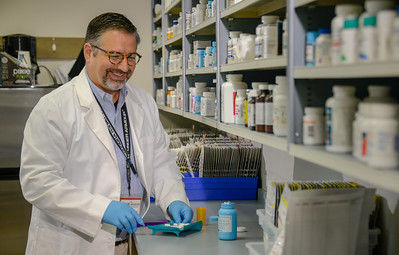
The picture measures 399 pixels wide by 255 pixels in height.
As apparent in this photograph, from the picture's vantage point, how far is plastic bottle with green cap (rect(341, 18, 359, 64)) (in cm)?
144

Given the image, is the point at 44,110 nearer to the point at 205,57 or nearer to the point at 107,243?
the point at 107,243

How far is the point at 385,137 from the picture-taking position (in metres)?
1.29

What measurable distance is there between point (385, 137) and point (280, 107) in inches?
27.2

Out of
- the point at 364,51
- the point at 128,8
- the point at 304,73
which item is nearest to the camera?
the point at 364,51

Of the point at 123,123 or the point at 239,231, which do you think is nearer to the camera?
the point at 239,231

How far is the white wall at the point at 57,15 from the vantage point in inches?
226

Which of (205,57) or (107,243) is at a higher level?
(205,57)

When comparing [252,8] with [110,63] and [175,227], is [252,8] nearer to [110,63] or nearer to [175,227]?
[110,63]

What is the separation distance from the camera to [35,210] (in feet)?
9.55

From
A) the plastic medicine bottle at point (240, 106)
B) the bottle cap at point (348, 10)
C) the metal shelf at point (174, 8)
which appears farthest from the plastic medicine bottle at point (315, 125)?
the metal shelf at point (174, 8)

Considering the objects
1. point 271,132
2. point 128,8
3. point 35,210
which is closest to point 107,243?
point 35,210

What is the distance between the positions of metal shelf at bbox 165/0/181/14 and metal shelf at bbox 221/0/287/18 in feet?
5.19

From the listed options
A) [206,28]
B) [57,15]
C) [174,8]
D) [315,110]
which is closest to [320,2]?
[315,110]

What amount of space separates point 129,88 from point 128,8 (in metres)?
3.07
